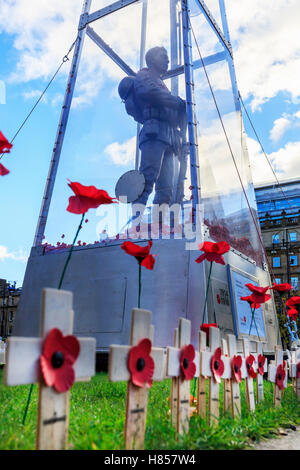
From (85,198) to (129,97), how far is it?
23.1 feet

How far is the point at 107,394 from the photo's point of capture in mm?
5211

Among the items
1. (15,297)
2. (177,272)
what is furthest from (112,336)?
(15,297)

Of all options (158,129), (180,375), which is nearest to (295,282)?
(158,129)

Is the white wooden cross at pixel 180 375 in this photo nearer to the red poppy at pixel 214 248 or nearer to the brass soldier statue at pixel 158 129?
the red poppy at pixel 214 248

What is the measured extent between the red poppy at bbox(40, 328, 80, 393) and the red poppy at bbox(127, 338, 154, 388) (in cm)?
43

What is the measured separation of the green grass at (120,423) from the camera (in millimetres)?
2688

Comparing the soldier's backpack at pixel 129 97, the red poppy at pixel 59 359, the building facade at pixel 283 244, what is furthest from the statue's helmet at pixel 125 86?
the building facade at pixel 283 244

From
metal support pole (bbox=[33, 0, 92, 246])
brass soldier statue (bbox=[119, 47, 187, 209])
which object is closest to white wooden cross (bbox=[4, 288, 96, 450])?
brass soldier statue (bbox=[119, 47, 187, 209])

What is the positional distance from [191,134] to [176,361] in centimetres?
603

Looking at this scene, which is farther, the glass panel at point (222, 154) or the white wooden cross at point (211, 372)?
the glass panel at point (222, 154)

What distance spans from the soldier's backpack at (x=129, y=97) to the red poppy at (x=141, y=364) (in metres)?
7.98

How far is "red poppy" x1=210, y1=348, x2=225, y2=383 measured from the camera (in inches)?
145

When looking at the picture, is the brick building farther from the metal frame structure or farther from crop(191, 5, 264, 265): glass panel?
the metal frame structure

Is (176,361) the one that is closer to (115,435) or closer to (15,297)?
(115,435)
